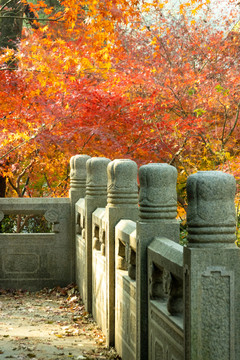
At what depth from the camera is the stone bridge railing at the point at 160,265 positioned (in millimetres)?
3061

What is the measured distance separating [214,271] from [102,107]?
733 cm

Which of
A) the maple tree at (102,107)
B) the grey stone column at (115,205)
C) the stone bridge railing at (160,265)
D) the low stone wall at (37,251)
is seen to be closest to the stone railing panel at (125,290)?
the stone bridge railing at (160,265)

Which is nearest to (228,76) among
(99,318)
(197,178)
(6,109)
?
(6,109)

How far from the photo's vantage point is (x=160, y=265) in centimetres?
400

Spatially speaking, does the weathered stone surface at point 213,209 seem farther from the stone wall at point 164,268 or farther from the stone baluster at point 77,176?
the stone baluster at point 77,176

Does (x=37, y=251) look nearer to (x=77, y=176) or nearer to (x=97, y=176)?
(x=77, y=176)

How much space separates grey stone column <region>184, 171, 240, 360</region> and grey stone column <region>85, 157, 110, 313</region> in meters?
4.24

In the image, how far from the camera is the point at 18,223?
11.7 metres

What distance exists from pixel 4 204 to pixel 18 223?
7.12ft

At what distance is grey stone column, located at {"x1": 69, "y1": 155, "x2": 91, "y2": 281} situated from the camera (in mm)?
9070

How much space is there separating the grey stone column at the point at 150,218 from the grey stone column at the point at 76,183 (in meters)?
4.62

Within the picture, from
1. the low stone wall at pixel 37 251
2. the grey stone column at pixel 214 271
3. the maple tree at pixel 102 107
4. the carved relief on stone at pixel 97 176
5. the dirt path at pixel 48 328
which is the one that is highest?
the maple tree at pixel 102 107

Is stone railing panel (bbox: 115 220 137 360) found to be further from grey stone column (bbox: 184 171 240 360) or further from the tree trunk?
the tree trunk

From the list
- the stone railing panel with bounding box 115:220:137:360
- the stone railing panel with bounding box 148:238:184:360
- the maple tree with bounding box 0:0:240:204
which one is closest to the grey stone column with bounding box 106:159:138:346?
the stone railing panel with bounding box 115:220:137:360
